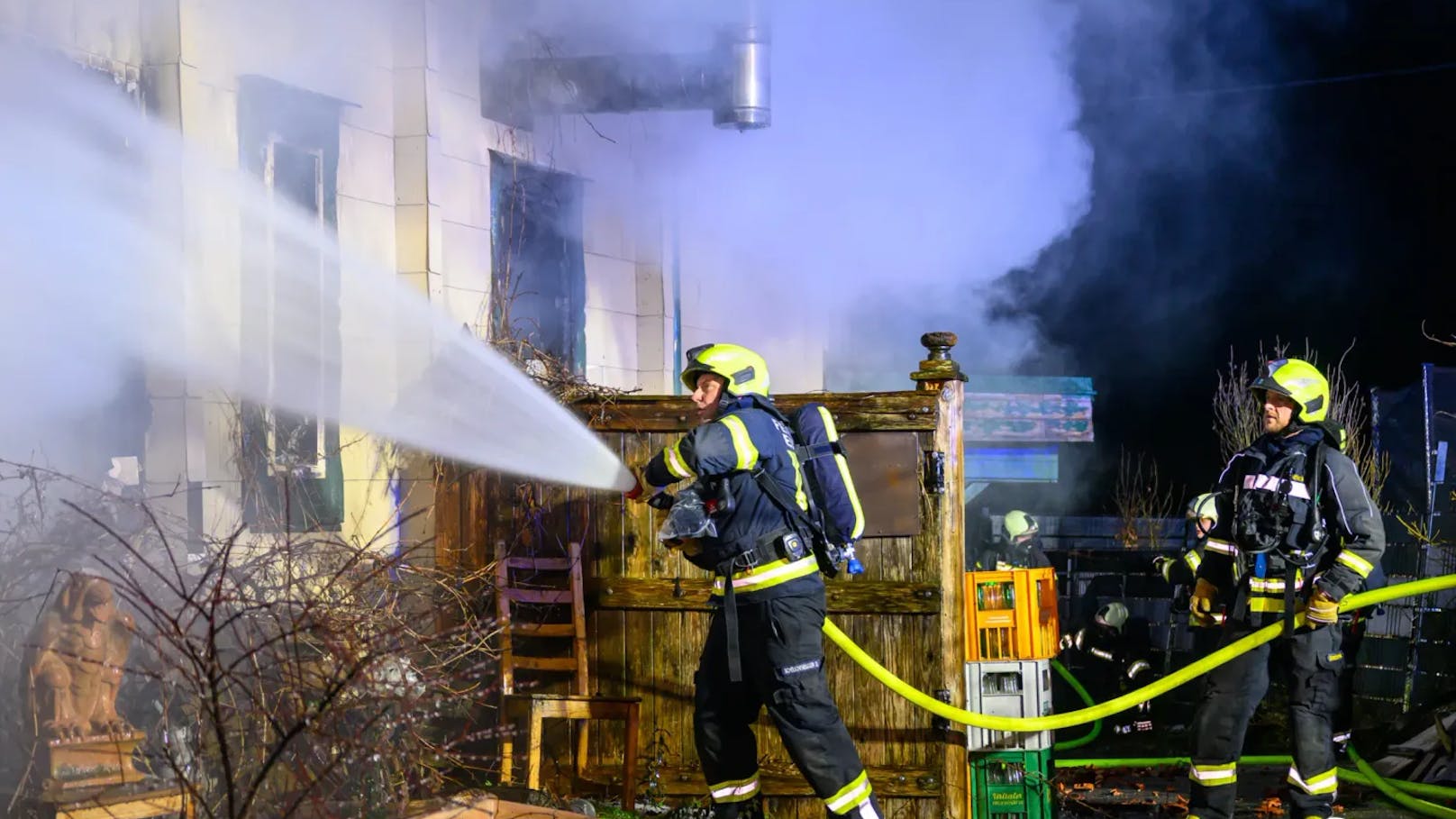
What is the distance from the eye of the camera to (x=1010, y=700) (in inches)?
259

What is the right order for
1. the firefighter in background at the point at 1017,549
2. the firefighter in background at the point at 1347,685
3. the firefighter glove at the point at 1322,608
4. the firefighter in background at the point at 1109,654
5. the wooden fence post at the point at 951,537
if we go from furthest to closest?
the firefighter in background at the point at 1109,654
the firefighter in background at the point at 1017,549
the firefighter in background at the point at 1347,685
the wooden fence post at the point at 951,537
the firefighter glove at the point at 1322,608

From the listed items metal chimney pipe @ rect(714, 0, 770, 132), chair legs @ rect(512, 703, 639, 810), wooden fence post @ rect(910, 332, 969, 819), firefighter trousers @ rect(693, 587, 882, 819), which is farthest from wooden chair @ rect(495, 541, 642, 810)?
metal chimney pipe @ rect(714, 0, 770, 132)

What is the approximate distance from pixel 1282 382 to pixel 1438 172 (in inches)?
428

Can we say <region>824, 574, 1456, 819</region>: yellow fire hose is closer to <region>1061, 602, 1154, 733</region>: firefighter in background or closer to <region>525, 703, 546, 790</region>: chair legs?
<region>525, 703, 546, 790</region>: chair legs

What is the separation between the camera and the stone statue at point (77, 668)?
461 cm

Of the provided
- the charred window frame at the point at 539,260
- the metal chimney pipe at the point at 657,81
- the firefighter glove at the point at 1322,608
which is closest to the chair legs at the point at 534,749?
the charred window frame at the point at 539,260

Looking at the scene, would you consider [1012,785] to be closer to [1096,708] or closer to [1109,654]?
[1096,708]

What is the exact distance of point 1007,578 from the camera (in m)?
6.58

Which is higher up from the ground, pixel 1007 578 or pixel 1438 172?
→ pixel 1438 172

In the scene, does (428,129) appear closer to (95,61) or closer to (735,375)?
(95,61)

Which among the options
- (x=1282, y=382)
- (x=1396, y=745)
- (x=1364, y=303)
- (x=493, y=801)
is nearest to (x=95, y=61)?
(x=493, y=801)

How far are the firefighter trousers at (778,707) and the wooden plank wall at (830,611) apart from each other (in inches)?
31.1

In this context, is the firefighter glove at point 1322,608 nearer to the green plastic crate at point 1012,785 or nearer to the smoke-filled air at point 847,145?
the green plastic crate at point 1012,785

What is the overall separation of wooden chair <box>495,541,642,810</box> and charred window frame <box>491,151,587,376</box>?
1798mm
